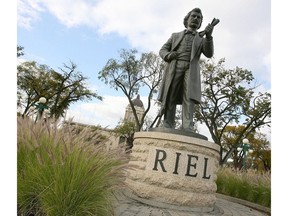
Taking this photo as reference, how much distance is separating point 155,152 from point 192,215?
4.05ft

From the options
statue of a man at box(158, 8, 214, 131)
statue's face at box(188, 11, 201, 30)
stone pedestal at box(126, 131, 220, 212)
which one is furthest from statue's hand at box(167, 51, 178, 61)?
stone pedestal at box(126, 131, 220, 212)

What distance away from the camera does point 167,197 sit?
15.9ft

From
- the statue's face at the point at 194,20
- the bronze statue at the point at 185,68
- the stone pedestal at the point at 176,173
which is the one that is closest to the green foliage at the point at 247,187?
the stone pedestal at the point at 176,173

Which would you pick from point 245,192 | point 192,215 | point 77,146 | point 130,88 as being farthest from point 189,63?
point 130,88

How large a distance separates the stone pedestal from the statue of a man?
773mm

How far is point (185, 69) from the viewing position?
600 centimetres

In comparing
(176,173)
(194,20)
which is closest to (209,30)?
(194,20)

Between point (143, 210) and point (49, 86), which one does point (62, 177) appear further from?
point (49, 86)

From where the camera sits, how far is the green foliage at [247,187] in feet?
24.2

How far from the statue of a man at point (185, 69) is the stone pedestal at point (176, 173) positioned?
77 cm

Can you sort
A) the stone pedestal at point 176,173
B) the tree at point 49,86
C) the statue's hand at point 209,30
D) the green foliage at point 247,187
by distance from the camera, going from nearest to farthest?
the stone pedestal at point 176,173, the statue's hand at point 209,30, the green foliage at point 247,187, the tree at point 49,86

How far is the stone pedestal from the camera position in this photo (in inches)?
192

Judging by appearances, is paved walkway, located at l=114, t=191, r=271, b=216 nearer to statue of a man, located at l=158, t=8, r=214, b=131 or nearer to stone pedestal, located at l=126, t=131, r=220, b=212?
stone pedestal, located at l=126, t=131, r=220, b=212

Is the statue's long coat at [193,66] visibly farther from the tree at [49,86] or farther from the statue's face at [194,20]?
the tree at [49,86]
